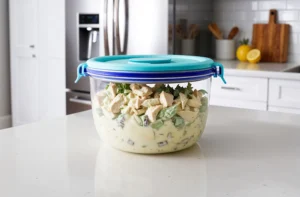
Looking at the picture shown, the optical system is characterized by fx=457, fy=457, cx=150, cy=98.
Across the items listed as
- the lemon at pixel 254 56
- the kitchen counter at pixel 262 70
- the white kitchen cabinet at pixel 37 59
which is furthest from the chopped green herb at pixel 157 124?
the white kitchen cabinet at pixel 37 59

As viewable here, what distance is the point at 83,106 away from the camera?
12.0 ft

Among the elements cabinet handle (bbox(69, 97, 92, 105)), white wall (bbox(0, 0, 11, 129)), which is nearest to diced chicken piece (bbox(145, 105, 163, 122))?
cabinet handle (bbox(69, 97, 92, 105))

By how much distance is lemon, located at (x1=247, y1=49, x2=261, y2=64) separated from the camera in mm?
3384

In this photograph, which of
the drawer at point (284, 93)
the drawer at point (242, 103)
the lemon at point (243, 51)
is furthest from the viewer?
the lemon at point (243, 51)

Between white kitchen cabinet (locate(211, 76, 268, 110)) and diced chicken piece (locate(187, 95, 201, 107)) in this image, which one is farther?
white kitchen cabinet (locate(211, 76, 268, 110))

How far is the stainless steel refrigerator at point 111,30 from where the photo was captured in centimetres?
323

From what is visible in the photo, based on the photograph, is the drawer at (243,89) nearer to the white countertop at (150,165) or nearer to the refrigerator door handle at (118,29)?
the refrigerator door handle at (118,29)

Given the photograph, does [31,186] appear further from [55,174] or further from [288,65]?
[288,65]

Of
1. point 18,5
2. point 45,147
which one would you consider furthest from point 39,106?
point 45,147

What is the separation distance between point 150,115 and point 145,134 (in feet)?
0.20

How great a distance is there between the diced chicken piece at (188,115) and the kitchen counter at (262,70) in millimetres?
1834

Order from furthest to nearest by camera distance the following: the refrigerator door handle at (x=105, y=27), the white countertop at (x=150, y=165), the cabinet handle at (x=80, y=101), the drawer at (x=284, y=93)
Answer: the cabinet handle at (x=80, y=101), the refrigerator door handle at (x=105, y=27), the drawer at (x=284, y=93), the white countertop at (x=150, y=165)

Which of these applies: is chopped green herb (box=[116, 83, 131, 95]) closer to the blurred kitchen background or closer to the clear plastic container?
the clear plastic container

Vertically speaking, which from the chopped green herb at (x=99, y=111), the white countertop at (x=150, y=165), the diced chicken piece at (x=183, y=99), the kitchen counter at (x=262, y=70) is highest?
the diced chicken piece at (x=183, y=99)
